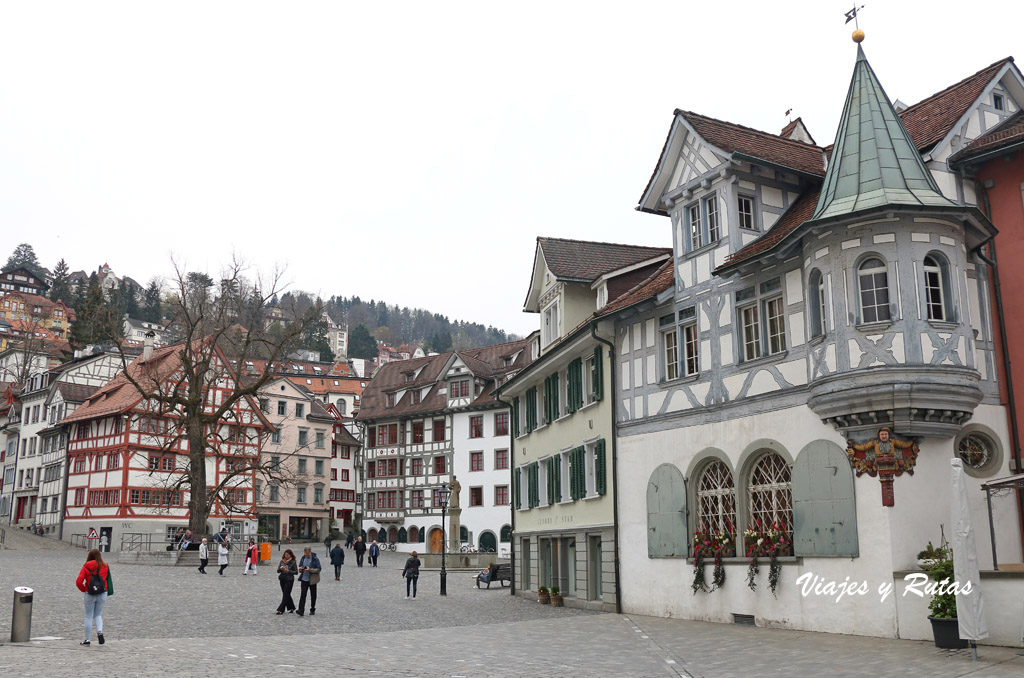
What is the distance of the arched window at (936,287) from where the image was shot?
1853 centimetres

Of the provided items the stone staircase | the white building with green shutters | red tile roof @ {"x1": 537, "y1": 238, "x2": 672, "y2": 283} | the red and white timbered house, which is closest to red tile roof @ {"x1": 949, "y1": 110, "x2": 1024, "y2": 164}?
the white building with green shutters

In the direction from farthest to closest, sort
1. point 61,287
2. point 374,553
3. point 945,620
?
point 61,287 < point 374,553 < point 945,620

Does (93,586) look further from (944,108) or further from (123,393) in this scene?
(123,393)

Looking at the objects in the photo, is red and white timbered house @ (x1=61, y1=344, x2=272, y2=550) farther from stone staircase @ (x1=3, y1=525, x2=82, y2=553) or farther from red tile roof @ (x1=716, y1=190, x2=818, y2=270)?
red tile roof @ (x1=716, y1=190, x2=818, y2=270)

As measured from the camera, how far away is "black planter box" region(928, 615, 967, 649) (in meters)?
15.6

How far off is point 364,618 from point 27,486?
204 ft

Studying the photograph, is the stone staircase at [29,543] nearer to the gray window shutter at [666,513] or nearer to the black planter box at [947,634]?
the gray window shutter at [666,513]

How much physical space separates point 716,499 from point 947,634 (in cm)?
722

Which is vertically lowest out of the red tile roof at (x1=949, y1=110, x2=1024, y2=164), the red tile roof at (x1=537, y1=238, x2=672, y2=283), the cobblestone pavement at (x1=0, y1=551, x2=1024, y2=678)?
the cobblestone pavement at (x1=0, y1=551, x2=1024, y2=678)

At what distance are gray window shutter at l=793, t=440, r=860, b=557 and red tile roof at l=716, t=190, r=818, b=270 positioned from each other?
4435 millimetres

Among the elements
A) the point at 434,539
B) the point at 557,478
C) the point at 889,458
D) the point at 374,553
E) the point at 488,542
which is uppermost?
the point at 557,478

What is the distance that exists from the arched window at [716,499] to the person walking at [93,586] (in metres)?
12.4

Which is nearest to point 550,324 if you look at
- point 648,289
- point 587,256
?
point 587,256

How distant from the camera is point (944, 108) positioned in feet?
72.6
